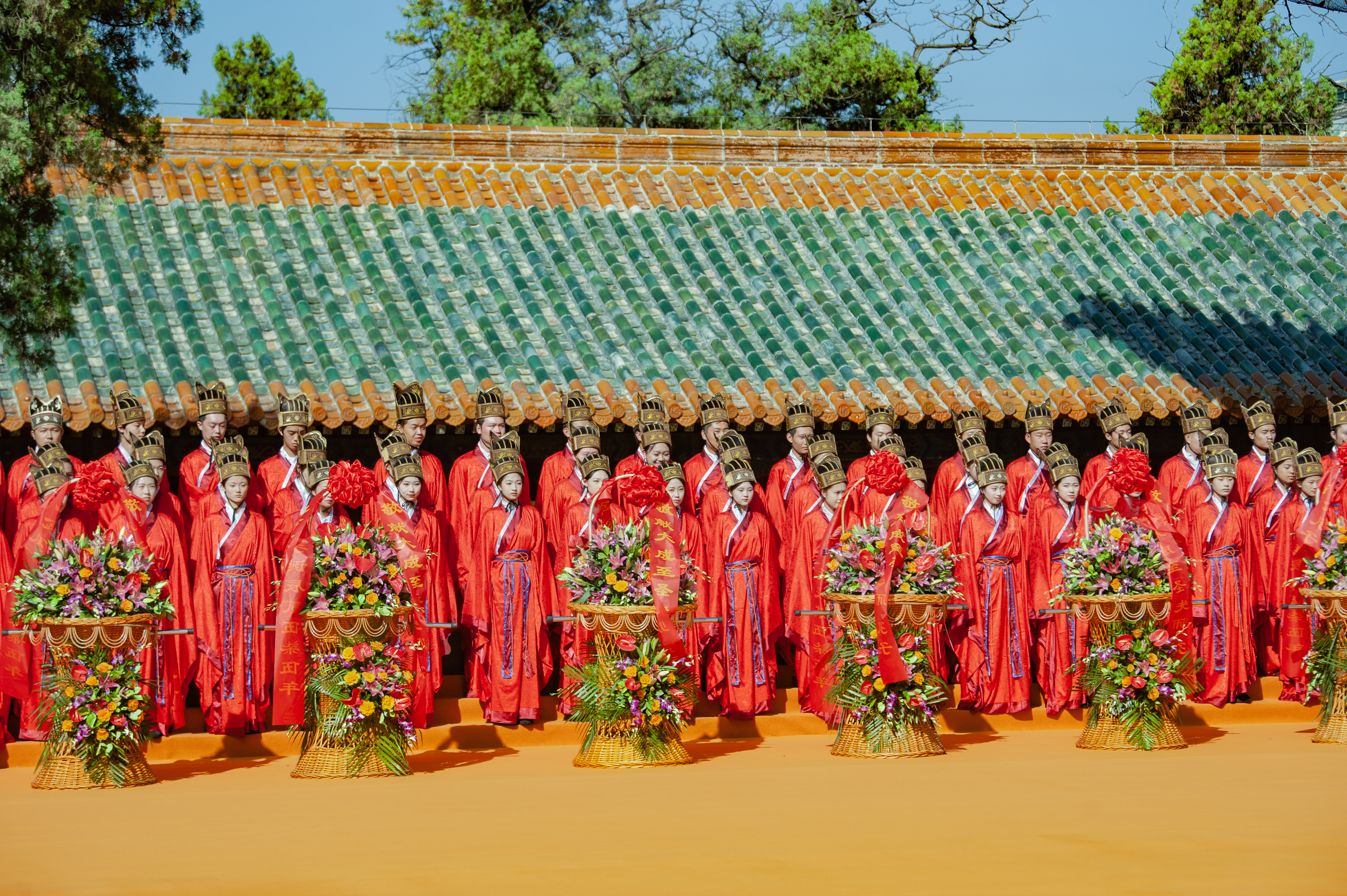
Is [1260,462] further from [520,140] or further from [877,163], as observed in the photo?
[520,140]

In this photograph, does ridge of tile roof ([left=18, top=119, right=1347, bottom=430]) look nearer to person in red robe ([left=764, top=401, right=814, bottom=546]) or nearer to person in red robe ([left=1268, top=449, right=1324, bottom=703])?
person in red robe ([left=764, top=401, right=814, bottom=546])

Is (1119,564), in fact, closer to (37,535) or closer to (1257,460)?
(1257,460)

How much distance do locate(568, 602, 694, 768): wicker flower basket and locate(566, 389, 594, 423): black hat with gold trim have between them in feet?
6.19

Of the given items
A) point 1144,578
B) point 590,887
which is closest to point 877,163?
point 1144,578

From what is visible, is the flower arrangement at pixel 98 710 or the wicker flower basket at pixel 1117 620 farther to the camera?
the wicker flower basket at pixel 1117 620

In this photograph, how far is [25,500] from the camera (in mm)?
9180

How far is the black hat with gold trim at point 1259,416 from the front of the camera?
1074 cm

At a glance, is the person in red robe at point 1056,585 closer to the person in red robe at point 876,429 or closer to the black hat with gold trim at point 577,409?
the person in red robe at point 876,429

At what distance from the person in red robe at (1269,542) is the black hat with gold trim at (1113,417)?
101 cm

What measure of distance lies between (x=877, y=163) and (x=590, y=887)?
9742mm

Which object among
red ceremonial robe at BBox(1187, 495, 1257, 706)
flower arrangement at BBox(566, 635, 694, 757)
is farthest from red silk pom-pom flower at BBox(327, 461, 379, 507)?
red ceremonial robe at BBox(1187, 495, 1257, 706)

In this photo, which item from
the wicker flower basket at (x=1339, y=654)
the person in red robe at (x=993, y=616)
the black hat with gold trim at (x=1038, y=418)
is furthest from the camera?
the black hat with gold trim at (x=1038, y=418)

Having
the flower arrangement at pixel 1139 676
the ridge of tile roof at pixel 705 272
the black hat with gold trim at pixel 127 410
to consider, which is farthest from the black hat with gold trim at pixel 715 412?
the black hat with gold trim at pixel 127 410

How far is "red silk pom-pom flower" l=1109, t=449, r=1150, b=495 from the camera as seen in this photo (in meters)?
9.08
